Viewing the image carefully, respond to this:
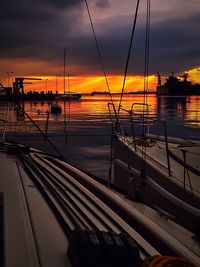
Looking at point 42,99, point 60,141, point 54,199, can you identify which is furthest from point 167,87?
point 54,199

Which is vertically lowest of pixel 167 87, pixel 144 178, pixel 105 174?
pixel 105 174

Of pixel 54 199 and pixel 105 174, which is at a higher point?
pixel 54 199

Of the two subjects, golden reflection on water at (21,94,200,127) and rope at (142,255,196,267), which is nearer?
rope at (142,255,196,267)

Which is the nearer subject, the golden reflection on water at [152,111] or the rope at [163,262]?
the rope at [163,262]

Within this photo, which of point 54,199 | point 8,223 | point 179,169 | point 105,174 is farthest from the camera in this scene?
point 105,174

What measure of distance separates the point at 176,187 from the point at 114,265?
3.20m

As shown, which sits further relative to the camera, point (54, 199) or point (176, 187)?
point (176, 187)

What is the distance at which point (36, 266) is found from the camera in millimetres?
2008

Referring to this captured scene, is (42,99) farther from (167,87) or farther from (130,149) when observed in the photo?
(130,149)

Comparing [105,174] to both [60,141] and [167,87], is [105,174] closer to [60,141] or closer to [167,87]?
[60,141]

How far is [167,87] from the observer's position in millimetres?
152000

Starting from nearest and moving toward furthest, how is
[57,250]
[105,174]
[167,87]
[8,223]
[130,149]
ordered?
[57,250] → [8,223] → [130,149] → [105,174] → [167,87]

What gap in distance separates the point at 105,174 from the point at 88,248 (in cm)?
625

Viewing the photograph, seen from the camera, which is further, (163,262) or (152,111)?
(152,111)
